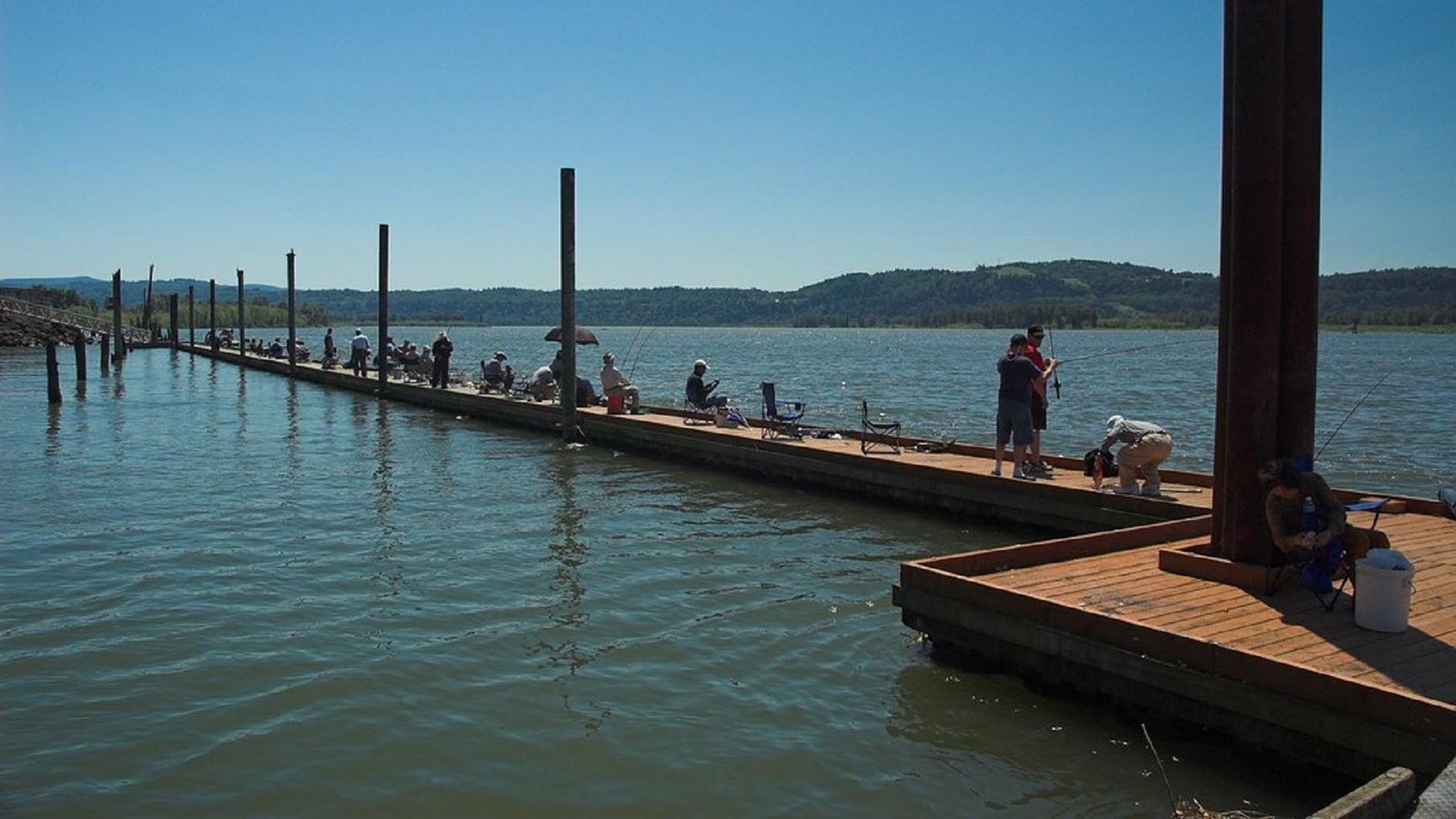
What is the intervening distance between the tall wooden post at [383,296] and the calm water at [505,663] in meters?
13.6

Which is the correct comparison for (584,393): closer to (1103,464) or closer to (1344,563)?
(1103,464)

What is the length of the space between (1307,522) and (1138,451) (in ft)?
12.8

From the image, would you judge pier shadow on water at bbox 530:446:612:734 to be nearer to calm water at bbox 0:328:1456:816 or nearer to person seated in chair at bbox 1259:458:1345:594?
calm water at bbox 0:328:1456:816

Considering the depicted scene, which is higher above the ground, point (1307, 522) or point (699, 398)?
point (699, 398)

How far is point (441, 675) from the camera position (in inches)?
295

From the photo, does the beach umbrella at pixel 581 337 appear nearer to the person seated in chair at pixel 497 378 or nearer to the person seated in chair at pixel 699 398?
the person seated in chair at pixel 497 378

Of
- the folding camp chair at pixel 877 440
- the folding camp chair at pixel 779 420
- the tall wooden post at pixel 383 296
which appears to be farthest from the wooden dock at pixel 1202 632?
the tall wooden post at pixel 383 296

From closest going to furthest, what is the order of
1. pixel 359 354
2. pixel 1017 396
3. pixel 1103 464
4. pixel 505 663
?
pixel 505 663 → pixel 1103 464 → pixel 1017 396 → pixel 359 354

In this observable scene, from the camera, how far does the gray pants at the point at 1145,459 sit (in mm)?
10547

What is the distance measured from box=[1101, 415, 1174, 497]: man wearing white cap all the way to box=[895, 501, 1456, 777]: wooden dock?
2.13 meters

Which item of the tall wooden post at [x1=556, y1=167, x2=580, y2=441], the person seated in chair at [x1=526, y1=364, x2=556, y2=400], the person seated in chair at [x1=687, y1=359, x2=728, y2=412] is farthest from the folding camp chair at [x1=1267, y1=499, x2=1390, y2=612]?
the person seated in chair at [x1=526, y1=364, x2=556, y2=400]

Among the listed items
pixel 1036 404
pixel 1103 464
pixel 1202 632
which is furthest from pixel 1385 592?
pixel 1036 404

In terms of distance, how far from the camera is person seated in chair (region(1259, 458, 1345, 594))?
664 cm

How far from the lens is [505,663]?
7.77 meters
